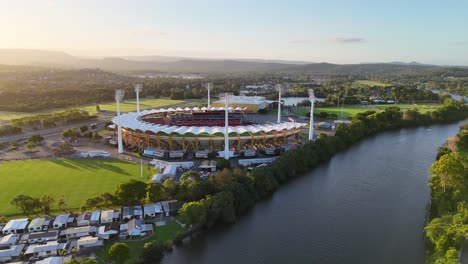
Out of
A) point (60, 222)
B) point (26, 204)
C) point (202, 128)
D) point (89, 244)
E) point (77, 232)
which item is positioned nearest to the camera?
point (89, 244)

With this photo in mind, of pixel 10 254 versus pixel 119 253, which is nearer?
pixel 119 253

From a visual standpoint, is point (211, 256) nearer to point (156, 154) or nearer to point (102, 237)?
point (102, 237)

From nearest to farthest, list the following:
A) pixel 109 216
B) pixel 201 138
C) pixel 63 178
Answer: pixel 109 216
pixel 63 178
pixel 201 138

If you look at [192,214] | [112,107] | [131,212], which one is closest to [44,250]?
[131,212]

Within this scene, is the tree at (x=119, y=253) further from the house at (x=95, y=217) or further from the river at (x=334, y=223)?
the house at (x=95, y=217)

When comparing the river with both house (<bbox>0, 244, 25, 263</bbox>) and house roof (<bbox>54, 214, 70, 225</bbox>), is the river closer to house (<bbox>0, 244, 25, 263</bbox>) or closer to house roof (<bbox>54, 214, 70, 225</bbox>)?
house roof (<bbox>54, 214, 70, 225</bbox>)

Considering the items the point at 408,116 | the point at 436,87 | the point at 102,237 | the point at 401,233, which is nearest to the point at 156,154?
the point at 102,237

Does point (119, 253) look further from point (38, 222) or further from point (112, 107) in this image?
point (112, 107)
